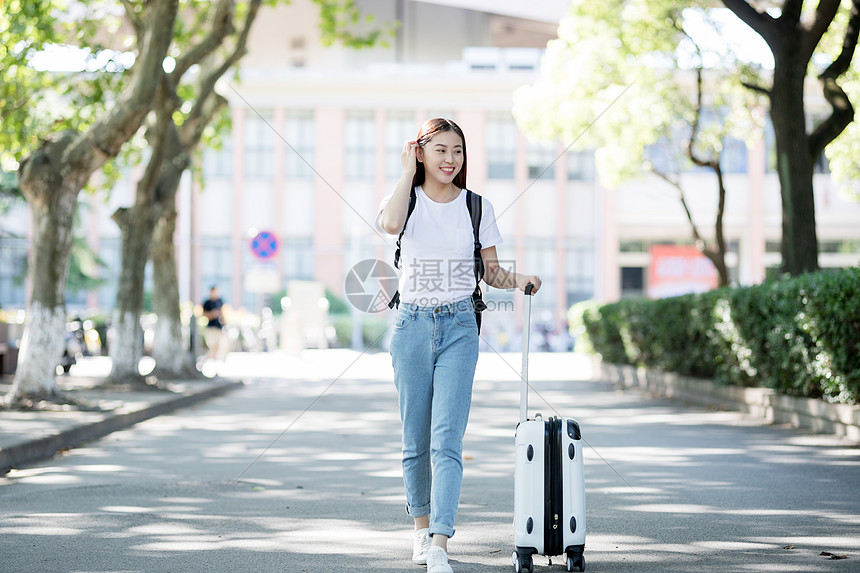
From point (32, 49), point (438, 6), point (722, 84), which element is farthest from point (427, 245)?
point (438, 6)

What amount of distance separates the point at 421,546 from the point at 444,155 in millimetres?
1790

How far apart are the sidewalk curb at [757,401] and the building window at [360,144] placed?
2877 cm

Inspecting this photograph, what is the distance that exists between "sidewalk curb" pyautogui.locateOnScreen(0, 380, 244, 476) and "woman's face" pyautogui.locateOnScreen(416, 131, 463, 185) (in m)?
5.07

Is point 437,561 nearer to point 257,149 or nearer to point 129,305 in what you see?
point 129,305

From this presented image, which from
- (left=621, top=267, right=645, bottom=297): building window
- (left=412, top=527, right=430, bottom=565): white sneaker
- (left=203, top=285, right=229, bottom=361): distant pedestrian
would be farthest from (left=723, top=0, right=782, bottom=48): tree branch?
(left=621, top=267, right=645, bottom=297): building window

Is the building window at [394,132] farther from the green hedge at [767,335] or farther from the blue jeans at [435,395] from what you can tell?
the blue jeans at [435,395]

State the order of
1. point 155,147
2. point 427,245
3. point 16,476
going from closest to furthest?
point 427,245 → point 16,476 → point 155,147

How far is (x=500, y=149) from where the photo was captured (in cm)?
4897

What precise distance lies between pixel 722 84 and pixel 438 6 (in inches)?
1106

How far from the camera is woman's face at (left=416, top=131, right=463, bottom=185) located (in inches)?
203

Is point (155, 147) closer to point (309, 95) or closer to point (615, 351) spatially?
point (615, 351)

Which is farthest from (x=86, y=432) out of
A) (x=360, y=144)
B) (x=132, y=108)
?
(x=360, y=144)

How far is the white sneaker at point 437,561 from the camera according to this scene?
481 cm

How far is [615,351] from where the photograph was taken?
2303 centimetres
